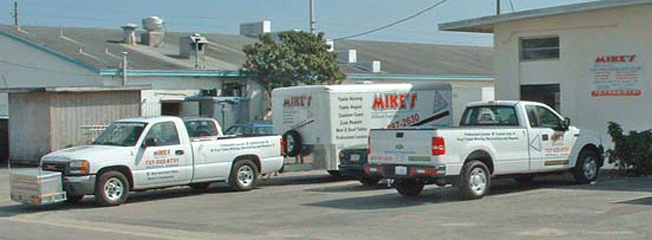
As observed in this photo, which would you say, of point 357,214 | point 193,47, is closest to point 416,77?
point 193,47

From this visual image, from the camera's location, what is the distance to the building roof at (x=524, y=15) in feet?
71.6

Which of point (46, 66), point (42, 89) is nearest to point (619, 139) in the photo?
point (42, 89)

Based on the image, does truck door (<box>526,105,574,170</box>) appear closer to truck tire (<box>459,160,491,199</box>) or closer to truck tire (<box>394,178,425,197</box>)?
truck tire (<box>459,160,491,199</box>)

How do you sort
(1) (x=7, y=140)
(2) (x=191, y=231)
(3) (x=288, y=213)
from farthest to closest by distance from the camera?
1. (1) (x=7, y=140)
2. (3) (x=288, y=213)
3. (2) (x=191, y=231)

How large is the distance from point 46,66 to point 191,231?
27.9 m

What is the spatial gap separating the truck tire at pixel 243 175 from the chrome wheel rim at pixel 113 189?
2.76 meters

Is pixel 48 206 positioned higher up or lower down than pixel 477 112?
lower down

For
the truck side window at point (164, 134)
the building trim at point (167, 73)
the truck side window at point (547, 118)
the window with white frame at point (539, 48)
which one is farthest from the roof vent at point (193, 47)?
the truck side window at point (547, 118)

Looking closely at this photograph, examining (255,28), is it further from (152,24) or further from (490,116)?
(490,116)

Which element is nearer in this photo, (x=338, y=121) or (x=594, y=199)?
(x=594, y=199)

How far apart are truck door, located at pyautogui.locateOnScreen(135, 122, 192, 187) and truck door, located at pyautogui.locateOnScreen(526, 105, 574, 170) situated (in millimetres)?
6842

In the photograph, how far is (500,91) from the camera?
25.2m

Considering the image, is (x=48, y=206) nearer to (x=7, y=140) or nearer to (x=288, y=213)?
(x=288, y=213)

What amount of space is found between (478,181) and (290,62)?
24.5 m
